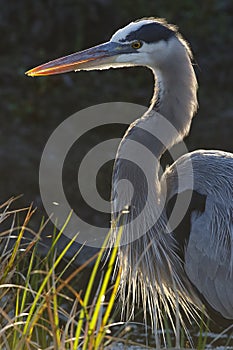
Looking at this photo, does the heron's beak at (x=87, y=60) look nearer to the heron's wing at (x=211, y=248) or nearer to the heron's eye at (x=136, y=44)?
the heron's eye at (x=136, y=44)

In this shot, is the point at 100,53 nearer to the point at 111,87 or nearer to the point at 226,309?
the point at 226,309

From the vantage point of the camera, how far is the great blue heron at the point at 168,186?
3586 millimetres

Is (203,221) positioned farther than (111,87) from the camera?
No

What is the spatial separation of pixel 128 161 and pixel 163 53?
485 millimetres

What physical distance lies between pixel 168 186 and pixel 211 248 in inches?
13.4

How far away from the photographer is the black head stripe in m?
3.56

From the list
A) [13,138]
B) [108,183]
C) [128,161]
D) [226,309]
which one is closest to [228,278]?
[226,309]

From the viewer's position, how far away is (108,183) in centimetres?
595

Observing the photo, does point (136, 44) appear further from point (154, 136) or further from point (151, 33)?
point (154, 136)

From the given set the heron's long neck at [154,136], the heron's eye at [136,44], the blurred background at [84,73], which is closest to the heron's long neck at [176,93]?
the heron's long neck at [154,136]

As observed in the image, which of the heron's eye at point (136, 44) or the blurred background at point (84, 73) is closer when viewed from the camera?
the heron's eye at point (136, 44)

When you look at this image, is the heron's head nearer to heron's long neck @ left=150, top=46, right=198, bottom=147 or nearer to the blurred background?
heron's long neck @ left=150, top=46, right=198, bottom=147

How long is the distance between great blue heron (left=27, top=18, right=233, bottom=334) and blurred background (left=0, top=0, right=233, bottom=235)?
2.57 meters

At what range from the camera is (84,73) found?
7195 millimetres
